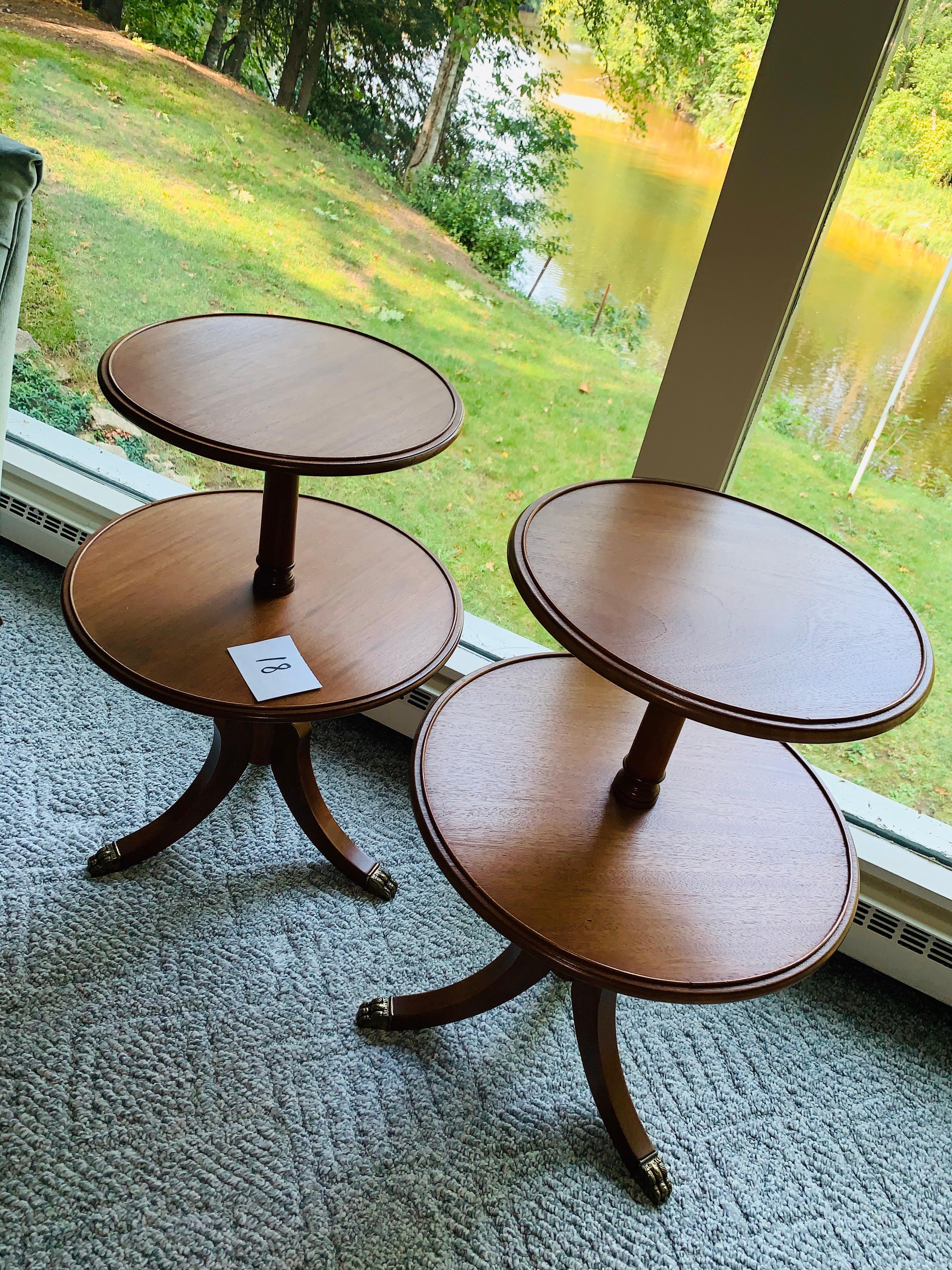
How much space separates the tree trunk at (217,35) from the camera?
1.90 m

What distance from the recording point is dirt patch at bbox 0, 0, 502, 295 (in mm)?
1854

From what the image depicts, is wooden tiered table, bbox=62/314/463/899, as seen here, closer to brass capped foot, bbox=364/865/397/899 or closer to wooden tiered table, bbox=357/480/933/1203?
brass capped foot, bbox=364/865/397/899

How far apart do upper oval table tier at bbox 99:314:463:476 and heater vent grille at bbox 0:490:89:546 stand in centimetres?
89

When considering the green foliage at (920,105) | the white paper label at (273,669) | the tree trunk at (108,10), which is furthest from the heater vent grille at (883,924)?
the tree trunk at (108,10)

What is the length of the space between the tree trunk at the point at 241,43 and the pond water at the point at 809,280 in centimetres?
68

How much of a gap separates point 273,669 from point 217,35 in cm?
137

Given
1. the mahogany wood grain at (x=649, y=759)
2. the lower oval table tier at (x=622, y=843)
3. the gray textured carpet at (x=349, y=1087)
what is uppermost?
the mahogany wood grain at (x=649, y=759)

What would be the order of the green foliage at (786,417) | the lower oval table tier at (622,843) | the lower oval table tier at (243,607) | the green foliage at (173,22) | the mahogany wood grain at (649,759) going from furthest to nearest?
the green foliage at (173,22) → the green foliage at (786,417) → the lower oval table tier at (243,607) → the mahogany wood grain at (649,759) → the lower oval table tier at (622,843)

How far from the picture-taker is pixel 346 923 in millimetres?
1695

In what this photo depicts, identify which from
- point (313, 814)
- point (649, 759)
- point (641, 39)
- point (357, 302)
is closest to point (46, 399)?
point (357, 302)

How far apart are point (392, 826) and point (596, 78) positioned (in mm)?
1395

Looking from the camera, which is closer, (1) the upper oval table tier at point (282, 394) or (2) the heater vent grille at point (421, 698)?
(1) the upper oval table tier at point (282, 394)

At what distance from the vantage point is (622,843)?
4.19ft

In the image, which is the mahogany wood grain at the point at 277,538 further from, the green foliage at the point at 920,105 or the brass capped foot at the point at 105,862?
the green foliage at the point at 920,105
